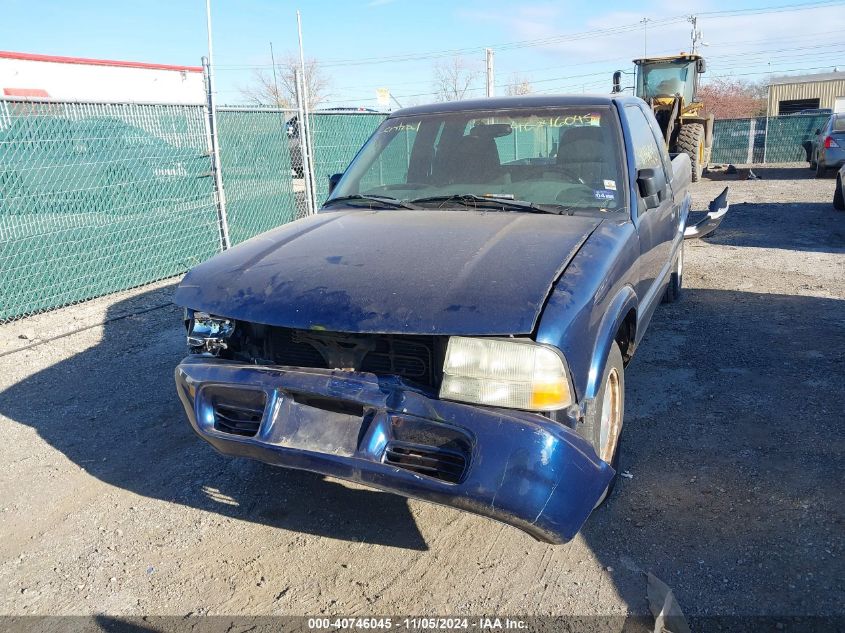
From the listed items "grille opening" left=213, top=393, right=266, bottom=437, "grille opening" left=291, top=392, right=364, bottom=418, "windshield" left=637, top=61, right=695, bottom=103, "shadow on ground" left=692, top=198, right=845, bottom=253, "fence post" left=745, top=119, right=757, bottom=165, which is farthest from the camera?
"fence post" left=745, top=119, right=757, bottom=165

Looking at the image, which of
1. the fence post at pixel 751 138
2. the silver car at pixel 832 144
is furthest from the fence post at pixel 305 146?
the fence post at pixel 751 138

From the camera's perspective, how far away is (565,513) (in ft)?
7.38

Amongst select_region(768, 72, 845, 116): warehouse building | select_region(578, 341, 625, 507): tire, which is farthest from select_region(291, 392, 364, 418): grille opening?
select_region(768, 72, 845, 116): warehouse building

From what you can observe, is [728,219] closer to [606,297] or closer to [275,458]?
[606,297]

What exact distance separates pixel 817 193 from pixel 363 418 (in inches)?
591

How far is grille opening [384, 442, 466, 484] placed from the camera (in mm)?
2305

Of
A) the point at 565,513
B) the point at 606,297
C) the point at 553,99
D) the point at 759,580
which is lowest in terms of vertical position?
the point at 759,580

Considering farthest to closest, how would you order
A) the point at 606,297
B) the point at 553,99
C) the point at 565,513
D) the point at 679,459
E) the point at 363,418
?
the point at 553,99
the point at 679,459
the point at 606,297
the point at 363,418
the point at 565,513

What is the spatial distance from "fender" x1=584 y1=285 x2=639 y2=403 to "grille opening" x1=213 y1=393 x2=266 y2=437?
124 cm

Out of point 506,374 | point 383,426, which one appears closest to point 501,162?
point 506,374

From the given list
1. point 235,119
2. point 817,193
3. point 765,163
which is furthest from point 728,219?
point 765,163

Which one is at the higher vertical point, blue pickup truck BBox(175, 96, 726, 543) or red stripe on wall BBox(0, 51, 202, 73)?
red stripe on wall BBox(0, 51, 202, 73)

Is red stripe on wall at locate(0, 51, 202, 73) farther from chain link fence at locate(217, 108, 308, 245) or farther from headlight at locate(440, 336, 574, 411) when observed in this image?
headlight at locate(440, 336, 574, 411)

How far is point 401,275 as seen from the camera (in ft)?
8.66
